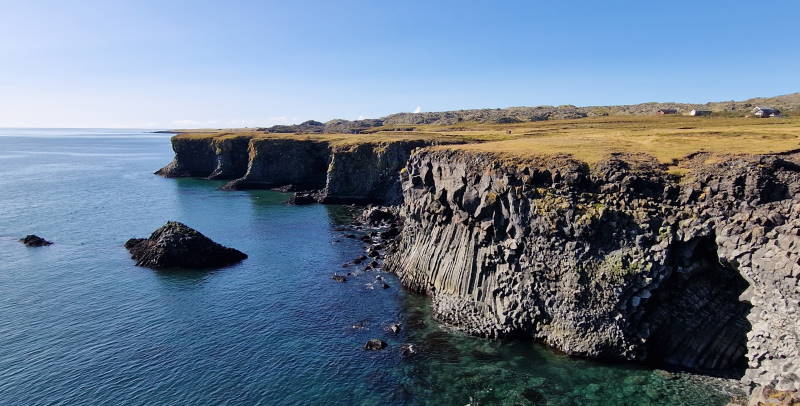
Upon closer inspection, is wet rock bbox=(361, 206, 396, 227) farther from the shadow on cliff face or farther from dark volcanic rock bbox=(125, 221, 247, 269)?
the shadow on cliff face

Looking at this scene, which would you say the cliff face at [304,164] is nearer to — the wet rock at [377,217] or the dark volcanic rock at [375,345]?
the wet rock at [377,217]

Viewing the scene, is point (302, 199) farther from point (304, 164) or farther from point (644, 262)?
point (644, 262)

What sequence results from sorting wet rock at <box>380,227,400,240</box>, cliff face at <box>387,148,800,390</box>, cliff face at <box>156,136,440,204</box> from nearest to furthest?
cliff face at <box>387,148,800,390</box>
wet rock at <box>380,227,400,240</box>
cliff face at <box>156,136,440,204</box>

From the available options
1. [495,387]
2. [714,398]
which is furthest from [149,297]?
[714,398]

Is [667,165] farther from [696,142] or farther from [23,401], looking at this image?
[23,401]

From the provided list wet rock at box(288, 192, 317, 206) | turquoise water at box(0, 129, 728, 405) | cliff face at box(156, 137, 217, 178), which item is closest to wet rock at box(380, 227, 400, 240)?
turquoise water at box(0, 129, 728, 405)
